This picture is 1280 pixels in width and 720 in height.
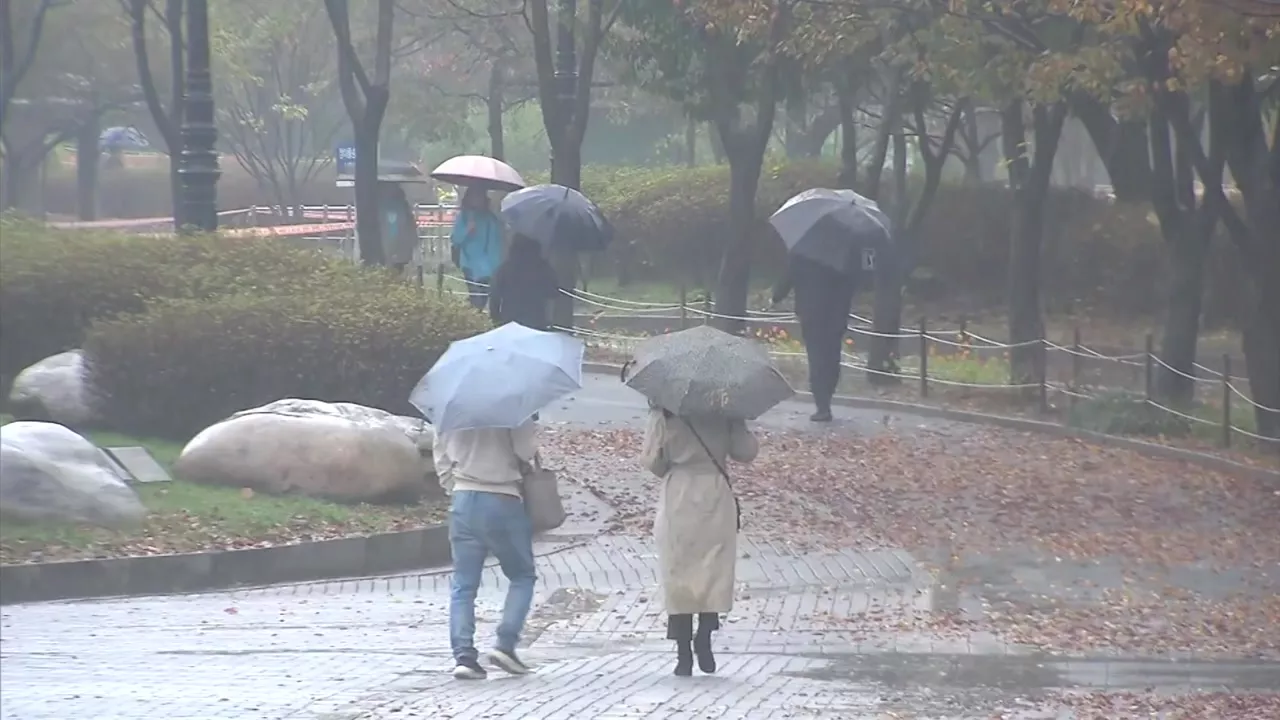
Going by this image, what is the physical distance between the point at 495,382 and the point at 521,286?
849 centimetres

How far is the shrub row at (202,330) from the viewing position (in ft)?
48.0

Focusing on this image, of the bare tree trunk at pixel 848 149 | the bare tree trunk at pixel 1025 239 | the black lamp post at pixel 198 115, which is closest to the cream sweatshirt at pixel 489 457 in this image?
the black lamp post at pixel 198 115

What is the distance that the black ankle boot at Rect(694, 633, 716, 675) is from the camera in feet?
30.2

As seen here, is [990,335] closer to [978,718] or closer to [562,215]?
[562,215]

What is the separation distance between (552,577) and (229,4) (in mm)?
31793

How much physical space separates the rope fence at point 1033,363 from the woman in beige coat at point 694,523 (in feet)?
32.8

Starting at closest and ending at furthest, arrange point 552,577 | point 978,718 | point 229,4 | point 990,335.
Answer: point 978,718
point 552,577
point 990,335
point 229,4

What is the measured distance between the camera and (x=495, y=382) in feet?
28.5

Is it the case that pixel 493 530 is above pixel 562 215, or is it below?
below

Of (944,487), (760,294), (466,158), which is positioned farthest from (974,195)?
(944,487)

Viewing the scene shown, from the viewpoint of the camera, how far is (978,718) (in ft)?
27.6

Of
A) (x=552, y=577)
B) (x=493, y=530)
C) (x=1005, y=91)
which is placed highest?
(x=1005, y=91)

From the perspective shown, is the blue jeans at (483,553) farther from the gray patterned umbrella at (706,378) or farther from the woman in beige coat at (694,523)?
the gray patterned umbrella at (706,378)

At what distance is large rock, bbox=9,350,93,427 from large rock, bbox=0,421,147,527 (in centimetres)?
302
